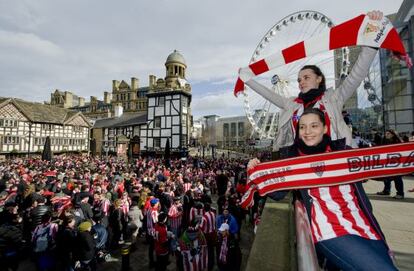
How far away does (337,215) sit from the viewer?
5.92ft

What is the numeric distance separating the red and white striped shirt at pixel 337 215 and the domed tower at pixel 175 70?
40.8 m

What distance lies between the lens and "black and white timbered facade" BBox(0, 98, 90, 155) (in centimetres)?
3130

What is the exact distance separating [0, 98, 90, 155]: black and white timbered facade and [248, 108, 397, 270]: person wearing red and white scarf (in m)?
39.4

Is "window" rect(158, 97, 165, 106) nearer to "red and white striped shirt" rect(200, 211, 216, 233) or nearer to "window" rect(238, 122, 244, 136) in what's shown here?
"red and white striped shirt" rect(200, 211, 216, 233)

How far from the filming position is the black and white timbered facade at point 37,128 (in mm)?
31297

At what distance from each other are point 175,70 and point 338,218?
146 feet

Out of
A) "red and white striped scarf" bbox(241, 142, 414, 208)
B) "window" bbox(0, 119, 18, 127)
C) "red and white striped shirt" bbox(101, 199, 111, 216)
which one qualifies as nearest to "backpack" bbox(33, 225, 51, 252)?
"red and white striped shirt" bbox(101, 199, 111, 216)

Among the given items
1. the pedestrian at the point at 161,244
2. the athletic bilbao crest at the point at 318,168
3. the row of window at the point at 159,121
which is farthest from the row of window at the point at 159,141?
the athletic bilbao crest at the point at 318,168

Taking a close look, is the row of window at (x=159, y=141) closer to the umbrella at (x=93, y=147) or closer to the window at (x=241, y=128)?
the umbrella at (x=93, y=147)

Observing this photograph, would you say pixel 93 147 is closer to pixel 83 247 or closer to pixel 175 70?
pixel 175 70

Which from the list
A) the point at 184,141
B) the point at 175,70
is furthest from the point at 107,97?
the point at 184,141

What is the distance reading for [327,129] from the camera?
2.20 meters

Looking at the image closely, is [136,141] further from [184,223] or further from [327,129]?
[327,129]

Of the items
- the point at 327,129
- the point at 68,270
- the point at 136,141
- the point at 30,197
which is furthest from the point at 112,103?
the point at 327,129
